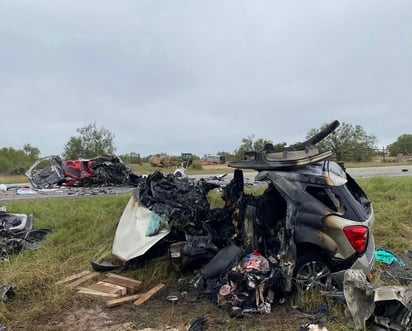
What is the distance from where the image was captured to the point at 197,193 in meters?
6.18

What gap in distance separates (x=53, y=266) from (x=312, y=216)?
397cm

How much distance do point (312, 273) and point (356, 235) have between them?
71cm

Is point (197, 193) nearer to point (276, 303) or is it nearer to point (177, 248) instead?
point (177, 248)

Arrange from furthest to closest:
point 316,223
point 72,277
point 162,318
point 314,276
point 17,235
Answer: point 17,235, point 72,277, point 314,276, point 316,223, point 162,318

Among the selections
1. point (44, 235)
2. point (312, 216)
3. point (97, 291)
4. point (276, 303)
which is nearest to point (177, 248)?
point (97, 291)

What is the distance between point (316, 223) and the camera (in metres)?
4.35

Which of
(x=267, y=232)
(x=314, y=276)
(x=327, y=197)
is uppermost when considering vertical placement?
(x=327, y=197)

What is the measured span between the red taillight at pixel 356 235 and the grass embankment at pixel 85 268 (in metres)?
0.73

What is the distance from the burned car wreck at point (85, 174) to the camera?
1630 cm

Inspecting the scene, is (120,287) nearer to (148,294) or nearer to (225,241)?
(148,294)

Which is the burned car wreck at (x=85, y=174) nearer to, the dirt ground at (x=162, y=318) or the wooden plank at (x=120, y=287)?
the wooden plank at (x=120, y=287)

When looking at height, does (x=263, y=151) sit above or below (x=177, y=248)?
above

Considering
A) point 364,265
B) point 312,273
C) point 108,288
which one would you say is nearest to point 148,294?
point 108,288

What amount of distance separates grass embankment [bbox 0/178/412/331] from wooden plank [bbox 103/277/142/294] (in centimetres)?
21
